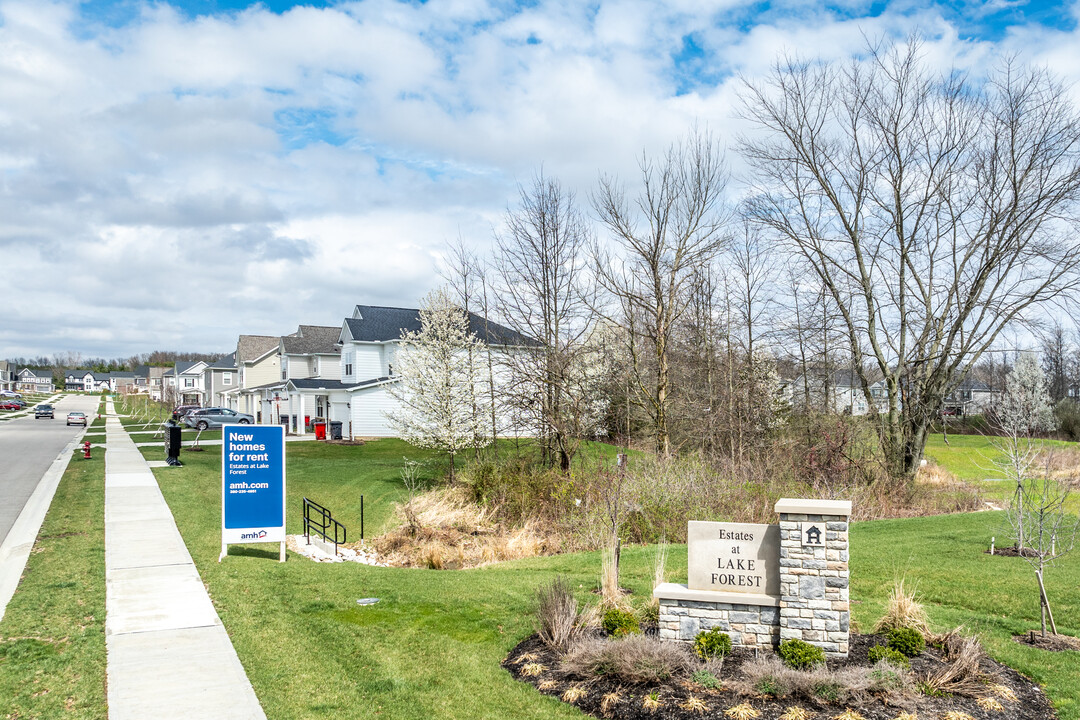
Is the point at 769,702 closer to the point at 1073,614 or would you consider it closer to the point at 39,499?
the point at 1073,614

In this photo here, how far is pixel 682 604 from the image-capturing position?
7770 mm

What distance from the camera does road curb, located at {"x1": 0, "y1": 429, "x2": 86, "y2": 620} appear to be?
1011cm

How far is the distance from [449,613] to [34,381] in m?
204

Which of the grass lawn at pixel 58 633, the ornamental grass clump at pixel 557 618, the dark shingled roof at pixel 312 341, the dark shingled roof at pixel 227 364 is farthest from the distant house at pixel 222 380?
the ornamental grass clump at pixel 557 618

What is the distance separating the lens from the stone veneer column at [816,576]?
23.6 ft

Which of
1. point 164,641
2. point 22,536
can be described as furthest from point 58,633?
point 22,536

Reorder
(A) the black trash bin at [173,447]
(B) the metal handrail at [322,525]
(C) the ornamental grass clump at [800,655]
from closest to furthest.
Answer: (C) the ornamental grass clump at [800,655], (B) the metal handrail at [322,525], (A) the black trash bin at [173,447]

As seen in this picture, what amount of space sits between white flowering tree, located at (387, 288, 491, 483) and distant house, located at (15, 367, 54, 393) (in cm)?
18096

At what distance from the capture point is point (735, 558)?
306 inches

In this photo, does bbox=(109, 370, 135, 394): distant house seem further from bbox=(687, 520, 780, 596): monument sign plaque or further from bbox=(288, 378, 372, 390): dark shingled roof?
bbox=(687, 520, 780, 596): monument sign plaque

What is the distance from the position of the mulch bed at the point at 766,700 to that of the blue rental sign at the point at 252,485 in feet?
21.2

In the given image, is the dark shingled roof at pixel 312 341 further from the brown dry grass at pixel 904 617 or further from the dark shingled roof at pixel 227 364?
the brown dry grass at pixel 904 617

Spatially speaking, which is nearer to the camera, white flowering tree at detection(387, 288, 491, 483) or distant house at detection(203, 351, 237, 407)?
white flowering tree at detection(387, 288, 491, 483)

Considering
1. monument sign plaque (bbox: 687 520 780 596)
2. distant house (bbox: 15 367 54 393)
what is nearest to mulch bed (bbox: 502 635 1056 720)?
monument sign plaque (bbox: 687 520 780 596)
